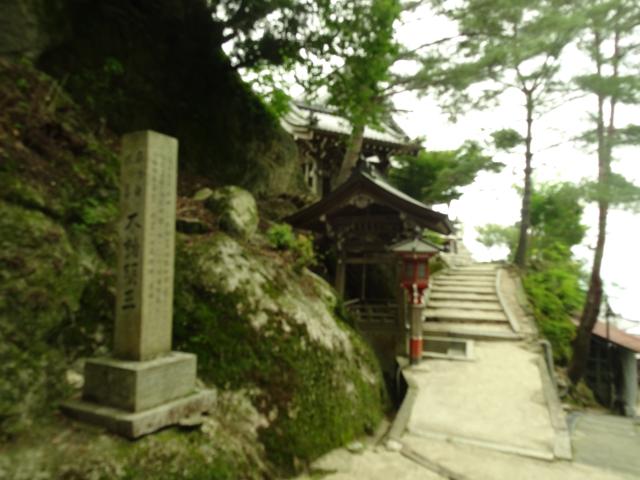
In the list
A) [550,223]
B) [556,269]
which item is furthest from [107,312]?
[550,223]

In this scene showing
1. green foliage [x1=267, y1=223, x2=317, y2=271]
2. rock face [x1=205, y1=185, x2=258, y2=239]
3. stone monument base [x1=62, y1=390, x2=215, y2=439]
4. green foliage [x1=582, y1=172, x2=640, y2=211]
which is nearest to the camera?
stone monument base [x1=62, y1=390, x2=215, y2=439]

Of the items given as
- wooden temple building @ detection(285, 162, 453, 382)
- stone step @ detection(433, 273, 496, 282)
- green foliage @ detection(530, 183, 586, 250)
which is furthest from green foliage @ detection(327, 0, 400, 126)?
green foliage @ detection(530, 183, 586, 250)

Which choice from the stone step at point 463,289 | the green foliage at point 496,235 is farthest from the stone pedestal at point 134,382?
the green foliage at point 496,235

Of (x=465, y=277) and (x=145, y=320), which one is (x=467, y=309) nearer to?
(x=465, y=277)

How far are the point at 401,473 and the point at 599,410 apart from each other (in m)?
11.3

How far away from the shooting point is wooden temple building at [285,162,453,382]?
390 inches

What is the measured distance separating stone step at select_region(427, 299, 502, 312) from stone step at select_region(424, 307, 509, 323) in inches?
11.4

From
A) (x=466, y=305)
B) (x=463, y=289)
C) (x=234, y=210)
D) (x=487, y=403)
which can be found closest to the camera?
(x=487, y=403)

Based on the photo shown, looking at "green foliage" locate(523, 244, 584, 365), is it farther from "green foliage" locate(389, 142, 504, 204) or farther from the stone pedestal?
the stone pedestal

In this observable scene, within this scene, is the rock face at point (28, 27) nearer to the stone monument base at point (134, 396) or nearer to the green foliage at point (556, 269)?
the stone monument base at point (134, 396)

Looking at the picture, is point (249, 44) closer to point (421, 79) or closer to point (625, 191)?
point (421, 79)

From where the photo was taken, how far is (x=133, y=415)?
371 centimetres

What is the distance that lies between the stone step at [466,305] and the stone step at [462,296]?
0.16 meters

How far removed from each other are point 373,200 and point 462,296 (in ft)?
19.1
